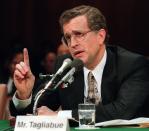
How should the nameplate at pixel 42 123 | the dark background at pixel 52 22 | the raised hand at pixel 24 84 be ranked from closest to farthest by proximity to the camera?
the nameplate at pixel 42 123 < the raised hand at pixel 24 84 < the dark background at pixel 52 22

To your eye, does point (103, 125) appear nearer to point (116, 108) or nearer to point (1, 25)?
point (116, 108)

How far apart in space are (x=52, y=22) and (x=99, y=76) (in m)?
4.68

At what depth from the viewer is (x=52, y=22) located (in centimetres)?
820

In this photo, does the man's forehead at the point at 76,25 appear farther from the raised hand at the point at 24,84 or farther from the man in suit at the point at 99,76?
the raised hand at the point at 24,84

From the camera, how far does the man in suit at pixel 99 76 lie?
3.36 meters

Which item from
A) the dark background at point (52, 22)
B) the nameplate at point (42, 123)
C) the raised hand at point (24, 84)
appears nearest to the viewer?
the nameplate at point (42, 123)

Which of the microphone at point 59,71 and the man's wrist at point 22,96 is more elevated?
the microphone at point 59,71

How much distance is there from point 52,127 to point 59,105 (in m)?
1.31

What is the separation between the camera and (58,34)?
8.22 m

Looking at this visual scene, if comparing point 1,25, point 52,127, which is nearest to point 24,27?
point 1,25

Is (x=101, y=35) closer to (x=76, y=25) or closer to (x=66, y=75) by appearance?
(x=76, y=25)

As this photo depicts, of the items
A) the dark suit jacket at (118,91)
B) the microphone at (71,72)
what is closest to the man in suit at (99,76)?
the dark suit jacket at (118,91)

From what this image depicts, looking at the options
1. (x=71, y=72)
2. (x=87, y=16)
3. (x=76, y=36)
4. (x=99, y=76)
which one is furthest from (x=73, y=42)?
(x=71, y=72)

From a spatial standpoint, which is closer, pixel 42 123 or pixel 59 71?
pixel 42 123
